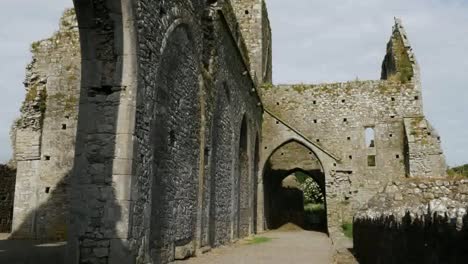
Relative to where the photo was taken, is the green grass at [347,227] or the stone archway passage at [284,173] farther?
the stone archway passage at [284,173]

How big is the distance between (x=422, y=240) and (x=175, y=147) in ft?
20.5

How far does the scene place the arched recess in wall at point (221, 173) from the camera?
40.3 ft

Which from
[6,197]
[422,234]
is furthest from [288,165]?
[422,234]

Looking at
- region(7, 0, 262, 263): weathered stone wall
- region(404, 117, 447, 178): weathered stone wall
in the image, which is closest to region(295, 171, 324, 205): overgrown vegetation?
region(404, 117, 447, 178): weathered stone wall

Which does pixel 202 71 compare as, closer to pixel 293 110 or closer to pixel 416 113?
pixel 293 110

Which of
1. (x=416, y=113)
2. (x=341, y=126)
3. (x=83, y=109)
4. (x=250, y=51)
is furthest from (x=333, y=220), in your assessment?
(x=83, y=109)

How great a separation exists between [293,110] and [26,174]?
13.4 m

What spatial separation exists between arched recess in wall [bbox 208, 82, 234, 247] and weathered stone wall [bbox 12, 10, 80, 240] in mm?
4149

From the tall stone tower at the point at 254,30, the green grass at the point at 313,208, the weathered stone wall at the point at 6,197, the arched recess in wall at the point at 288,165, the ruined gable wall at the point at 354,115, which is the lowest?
the green grass at the point at 313,208

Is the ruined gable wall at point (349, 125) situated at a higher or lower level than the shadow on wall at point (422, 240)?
higher

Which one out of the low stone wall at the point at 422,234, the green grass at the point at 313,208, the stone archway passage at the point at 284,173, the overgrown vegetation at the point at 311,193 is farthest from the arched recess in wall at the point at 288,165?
the low stone wall at the point at 422,234

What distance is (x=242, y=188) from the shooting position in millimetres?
17547

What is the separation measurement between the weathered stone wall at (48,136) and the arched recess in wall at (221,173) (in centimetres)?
415

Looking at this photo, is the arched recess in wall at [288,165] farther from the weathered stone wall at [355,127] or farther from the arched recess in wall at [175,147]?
the arched recess in wall at [175,147]
